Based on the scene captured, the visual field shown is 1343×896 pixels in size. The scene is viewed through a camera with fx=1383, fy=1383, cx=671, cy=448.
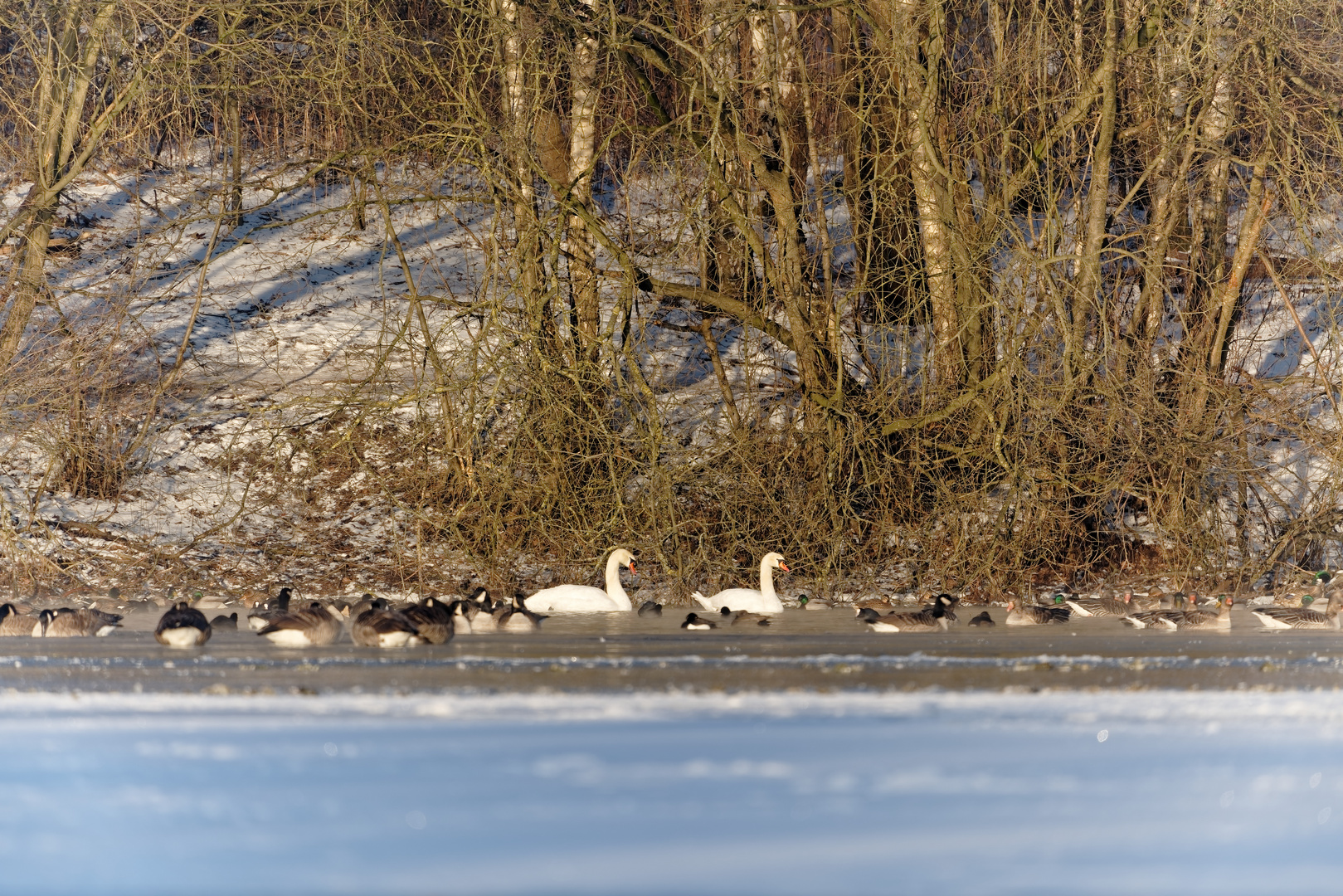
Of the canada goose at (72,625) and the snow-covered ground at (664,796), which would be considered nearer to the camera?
the snow-covered ground at (664,796)

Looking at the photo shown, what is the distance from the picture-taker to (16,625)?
9438 mm

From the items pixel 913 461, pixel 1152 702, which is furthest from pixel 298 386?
pixel 1152 702

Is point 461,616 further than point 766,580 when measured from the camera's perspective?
No

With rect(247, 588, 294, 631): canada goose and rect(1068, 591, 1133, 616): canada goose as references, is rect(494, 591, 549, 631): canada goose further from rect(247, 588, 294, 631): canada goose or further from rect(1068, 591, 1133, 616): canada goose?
rect(1068, 591, 1133, 616): canada goose

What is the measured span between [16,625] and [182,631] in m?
2.08

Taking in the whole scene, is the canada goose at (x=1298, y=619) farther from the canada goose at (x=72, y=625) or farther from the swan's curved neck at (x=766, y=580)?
the canada goose at (x=72, y=625)

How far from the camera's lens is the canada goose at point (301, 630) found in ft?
27.1

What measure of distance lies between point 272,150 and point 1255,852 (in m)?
21.1

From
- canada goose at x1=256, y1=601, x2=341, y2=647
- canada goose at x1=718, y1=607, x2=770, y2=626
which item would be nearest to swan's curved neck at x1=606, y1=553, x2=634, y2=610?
canada goose at x1=718, y1=607, x2=770, y2=626

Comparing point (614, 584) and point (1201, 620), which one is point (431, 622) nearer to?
point (614, 584)

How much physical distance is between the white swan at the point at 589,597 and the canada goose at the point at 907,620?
196 centimetres

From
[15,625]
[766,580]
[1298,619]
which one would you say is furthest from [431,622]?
[1298,619]

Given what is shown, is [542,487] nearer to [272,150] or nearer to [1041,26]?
[1041,26]

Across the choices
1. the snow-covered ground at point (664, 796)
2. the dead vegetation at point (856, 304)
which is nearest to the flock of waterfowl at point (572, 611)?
the dead vegetation at point (856, 304)
